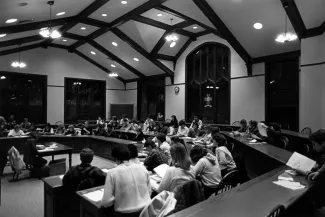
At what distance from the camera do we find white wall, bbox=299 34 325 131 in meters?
6.66

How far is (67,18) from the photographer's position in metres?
9.32

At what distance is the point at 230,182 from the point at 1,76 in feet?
43.6

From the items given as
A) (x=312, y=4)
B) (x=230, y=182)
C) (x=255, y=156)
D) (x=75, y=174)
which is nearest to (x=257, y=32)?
(x=312, y=4)

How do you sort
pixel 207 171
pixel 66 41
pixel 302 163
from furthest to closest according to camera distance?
pixel 66 41 < pixel 207 171 < pixel 302 163

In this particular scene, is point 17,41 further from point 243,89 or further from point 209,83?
point 243,89

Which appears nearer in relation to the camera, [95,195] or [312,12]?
[95,195]

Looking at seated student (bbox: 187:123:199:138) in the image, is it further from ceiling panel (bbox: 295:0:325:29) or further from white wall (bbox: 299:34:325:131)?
ceiling panel (bbox: 295:0:325:29)

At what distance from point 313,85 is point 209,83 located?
4.93 m

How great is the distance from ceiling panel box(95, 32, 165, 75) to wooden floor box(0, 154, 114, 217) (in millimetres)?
7441

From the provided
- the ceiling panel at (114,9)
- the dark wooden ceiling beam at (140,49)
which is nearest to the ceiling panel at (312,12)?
the ceiling panel at (114,9)

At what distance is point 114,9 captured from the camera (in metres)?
8.60

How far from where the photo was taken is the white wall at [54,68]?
12.8 metres

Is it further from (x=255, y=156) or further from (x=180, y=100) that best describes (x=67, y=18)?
(x=255, y=156)

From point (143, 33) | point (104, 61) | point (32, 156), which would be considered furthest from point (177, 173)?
point (104, 61)
